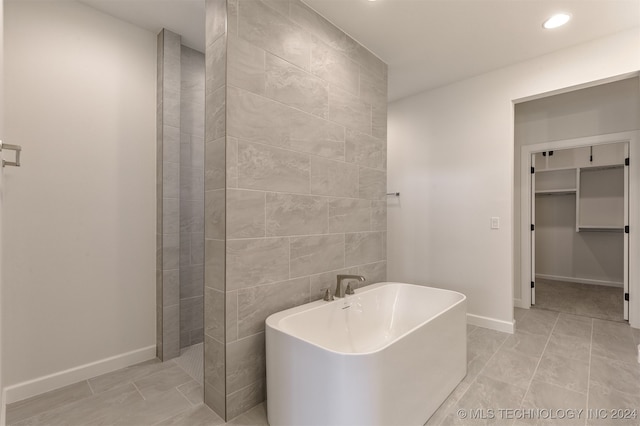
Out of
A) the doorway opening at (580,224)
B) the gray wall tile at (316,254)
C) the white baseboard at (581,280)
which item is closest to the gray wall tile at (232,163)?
the gray wall tile at (316,254)

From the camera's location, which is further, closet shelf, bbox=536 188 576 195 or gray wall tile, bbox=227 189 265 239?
closet shelf, bbox=536 188 576 195

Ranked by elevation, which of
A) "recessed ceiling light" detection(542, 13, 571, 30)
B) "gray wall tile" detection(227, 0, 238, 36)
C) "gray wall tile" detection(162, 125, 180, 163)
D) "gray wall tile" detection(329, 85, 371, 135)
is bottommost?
"gray wall tile" detection(162, 125, 180, 163)

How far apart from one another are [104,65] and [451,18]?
2.64 meters

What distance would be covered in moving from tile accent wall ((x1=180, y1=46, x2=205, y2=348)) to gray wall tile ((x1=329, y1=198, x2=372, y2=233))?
1240 mm

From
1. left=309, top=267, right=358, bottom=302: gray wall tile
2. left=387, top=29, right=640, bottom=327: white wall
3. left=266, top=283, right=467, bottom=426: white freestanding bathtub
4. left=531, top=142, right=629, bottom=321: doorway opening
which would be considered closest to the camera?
left=266, top=283, right=467, bottom=426: white freestanding bathtub

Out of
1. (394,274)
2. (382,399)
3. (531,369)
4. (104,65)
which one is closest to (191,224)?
(104,65)

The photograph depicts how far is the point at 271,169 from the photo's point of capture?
1919 millimetres

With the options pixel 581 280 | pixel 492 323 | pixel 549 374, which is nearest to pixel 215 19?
pixel 549 374

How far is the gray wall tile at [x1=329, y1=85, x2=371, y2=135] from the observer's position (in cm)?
238

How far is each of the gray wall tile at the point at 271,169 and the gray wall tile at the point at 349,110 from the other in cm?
53

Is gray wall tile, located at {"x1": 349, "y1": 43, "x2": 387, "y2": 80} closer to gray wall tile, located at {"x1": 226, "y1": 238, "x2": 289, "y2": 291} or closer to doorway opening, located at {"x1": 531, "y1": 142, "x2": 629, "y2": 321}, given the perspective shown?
gray wall tile, located at {"x1": 226, "y1": 238, "x2": 289, "y2": 291}

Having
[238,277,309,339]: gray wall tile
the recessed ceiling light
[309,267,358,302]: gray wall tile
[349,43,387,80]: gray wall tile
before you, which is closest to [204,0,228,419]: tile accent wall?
[238,277,309,339]: gray wall tile

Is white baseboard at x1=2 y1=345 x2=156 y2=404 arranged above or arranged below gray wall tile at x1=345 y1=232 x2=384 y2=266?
below

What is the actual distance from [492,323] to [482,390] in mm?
1317
